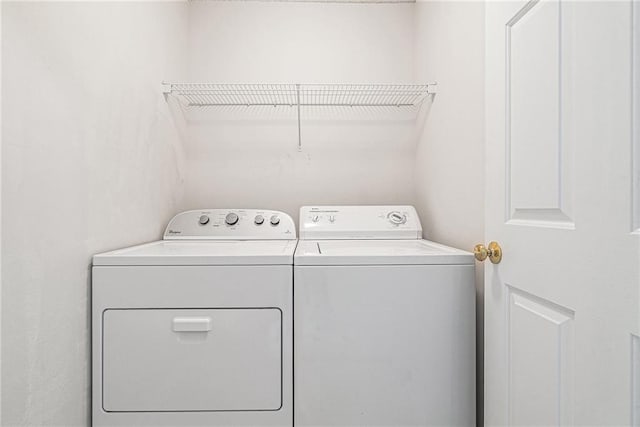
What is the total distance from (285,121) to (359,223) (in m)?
0.78

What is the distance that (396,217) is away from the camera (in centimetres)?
191

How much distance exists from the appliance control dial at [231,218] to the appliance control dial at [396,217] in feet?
2.68

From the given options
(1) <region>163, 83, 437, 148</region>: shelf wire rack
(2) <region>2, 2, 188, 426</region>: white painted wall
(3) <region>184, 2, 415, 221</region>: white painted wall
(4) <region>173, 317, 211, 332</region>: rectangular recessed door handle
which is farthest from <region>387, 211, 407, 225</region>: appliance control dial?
(2) <region>2, 2, 188, 426</region>: white painted wall

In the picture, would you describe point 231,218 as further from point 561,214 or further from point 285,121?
point 561,214

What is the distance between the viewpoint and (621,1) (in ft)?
1.96

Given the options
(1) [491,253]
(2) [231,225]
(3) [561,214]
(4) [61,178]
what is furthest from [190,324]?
(3) [561,214]

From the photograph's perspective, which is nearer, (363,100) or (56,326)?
(56,326)

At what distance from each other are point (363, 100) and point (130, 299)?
63.3 inches

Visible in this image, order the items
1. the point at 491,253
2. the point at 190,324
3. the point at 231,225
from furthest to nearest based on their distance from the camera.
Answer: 1. the point at 231,225
2. the point at 190,324
3. the point at 491,253

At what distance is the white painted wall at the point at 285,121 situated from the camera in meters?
2.12

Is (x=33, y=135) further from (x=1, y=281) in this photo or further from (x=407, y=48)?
(x=407, y=48)

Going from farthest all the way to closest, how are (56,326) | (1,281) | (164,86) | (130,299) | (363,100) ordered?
1. (363,100)
2. (164,86)
3. (130,299)
4. (56,326)
5. (1,281)

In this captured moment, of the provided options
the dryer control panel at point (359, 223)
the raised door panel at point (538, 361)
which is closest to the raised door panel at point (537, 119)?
the raised door panel at point (538, 361)

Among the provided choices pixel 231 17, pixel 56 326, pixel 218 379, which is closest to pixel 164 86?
pixel 231 17
